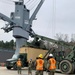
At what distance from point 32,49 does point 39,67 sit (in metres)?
20.0

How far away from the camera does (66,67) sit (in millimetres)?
27578

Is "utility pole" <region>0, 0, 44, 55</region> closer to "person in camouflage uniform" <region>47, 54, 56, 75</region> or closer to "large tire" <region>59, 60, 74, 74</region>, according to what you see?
"large tire" <region>59, 60, 74, 74</region>

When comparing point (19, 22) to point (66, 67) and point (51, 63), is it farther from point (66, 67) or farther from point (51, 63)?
point (51, 63)

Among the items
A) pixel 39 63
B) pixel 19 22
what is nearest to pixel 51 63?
pixel 39 63

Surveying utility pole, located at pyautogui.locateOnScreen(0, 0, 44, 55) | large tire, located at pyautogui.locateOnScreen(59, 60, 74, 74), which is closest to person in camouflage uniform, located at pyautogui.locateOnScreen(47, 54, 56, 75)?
large tire, located at pyautogui.locateOnScreen(59, 60, 74, 74)

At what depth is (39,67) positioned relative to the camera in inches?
683

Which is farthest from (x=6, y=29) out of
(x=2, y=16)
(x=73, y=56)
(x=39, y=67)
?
(x=39, y=67)

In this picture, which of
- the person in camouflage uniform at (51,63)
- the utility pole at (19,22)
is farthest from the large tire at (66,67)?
the utility pole at (19,22)

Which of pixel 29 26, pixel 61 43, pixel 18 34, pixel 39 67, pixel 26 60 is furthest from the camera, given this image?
pixel 29 26

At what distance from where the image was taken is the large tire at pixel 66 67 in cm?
2717

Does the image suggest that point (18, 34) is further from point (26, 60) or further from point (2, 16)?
point (26, 60)

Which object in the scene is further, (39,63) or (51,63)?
(39,63)

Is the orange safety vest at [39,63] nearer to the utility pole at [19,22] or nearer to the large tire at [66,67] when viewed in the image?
the large tire at [66,67]

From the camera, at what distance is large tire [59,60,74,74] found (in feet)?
89.1
